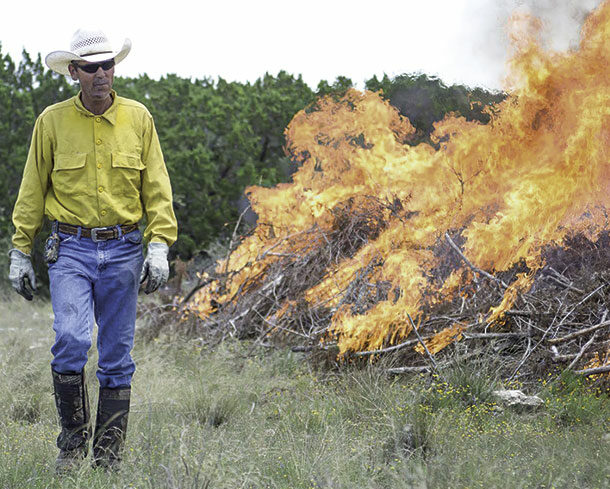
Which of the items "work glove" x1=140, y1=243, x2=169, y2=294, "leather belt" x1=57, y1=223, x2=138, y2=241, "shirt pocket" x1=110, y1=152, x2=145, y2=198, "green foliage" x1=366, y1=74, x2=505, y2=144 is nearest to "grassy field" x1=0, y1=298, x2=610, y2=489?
"work glove" x1=140, y1=243, x2=169, y2=294

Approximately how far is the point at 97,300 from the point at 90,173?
0.65 meters

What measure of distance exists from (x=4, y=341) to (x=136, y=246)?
4.17m

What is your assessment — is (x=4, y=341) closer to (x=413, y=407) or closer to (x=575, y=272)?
(x=413, y=407)

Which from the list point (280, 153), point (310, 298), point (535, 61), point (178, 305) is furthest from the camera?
point (280, 153)

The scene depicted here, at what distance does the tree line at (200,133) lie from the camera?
12.1m

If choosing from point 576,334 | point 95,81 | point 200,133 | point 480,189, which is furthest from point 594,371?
point 200,133

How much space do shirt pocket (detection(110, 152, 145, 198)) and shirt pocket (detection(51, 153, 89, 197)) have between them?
0.14 m

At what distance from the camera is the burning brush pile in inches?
212

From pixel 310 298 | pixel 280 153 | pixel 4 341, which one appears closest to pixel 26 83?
pixel 280 153

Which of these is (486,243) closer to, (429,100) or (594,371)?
(594,371)

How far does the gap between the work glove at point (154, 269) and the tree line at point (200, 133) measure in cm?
795

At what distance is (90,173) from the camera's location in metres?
3.68

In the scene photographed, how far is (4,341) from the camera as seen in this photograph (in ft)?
24.0

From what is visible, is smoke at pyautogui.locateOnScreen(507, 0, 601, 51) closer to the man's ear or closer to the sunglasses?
the sunglasses
